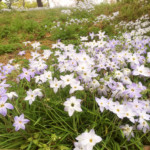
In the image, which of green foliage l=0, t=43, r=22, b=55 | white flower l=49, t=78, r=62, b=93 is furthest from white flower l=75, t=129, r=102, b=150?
green foliage l=0, t=43, r=22, b=55

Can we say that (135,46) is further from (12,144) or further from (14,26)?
(14,26)

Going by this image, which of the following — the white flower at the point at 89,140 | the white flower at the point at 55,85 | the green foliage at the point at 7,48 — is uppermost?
the green foliage at the point at 7,48

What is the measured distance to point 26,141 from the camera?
201 cm

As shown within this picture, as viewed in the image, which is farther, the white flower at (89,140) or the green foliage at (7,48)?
the green foliage at (7,48)

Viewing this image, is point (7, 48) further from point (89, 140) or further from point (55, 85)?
point (89, 140)

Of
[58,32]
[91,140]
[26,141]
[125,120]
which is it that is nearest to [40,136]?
[26,141]

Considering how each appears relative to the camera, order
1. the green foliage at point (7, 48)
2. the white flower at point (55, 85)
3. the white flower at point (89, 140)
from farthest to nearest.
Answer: the green foliage at point (7, 48), the white flower at point (55, 85), the white flower at point (89, 140)

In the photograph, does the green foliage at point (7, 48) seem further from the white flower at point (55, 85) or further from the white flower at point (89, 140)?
the white flower at point (89, 140)

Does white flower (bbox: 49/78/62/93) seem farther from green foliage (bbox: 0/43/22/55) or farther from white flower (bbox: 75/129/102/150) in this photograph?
green foliage (bbox: 0/43/22/55)

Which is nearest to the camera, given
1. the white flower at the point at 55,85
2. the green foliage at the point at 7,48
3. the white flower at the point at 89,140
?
the white flower at the point at 89,140

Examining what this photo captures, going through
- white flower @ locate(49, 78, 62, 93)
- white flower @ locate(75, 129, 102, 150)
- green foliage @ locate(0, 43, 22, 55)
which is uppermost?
green foliage @ locate(0, 43, 22, 55)

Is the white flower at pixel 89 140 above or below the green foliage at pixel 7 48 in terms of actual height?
below

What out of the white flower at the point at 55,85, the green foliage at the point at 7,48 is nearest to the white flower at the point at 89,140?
the white flower at the point at 55,85

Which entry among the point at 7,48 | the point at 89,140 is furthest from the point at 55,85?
the point at 7,48
